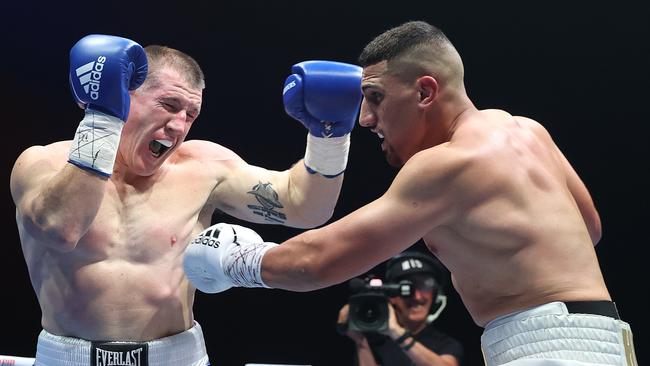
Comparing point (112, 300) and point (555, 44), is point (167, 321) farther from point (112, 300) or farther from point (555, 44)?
point (555, 44)

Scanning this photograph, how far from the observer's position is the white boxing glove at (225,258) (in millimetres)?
1940

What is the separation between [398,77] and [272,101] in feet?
10.4

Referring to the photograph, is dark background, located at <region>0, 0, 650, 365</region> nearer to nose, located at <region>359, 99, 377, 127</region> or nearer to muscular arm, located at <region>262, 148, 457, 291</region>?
nose, located at <region>359, 99, 377, 127</region>

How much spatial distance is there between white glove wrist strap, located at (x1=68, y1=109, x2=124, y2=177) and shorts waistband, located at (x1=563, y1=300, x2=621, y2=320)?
1.30m

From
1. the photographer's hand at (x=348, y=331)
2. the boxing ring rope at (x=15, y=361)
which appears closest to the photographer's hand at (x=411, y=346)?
the photographer's hand at (x=348, y=331)

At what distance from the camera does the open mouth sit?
2.55 metres

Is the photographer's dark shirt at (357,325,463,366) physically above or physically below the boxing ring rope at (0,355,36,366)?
below

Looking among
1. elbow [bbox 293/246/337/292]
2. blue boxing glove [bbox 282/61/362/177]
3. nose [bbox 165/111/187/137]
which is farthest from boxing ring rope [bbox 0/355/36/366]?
elbow [bbox 293/246/337/292]

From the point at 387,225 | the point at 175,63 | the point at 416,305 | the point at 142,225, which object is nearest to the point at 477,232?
the point at 387,225

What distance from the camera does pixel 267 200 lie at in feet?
8.84

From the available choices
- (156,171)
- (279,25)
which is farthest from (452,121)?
(279,25)

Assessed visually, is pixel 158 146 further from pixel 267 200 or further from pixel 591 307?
pixel 591 307

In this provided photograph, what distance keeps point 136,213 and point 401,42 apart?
1.02m

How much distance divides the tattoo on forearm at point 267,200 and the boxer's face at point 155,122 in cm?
31
